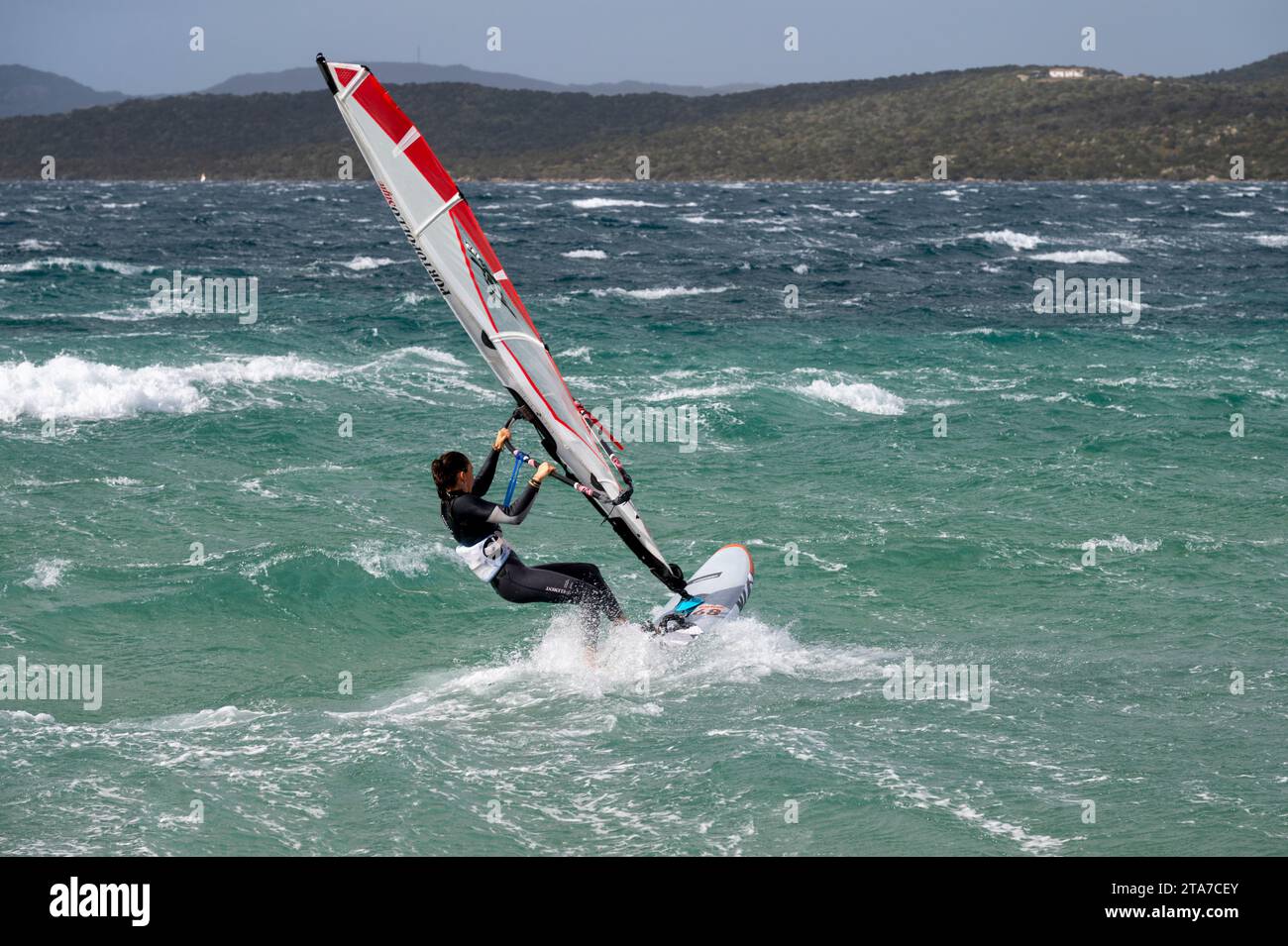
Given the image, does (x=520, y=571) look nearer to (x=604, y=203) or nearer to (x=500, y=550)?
(x=500, y=550)

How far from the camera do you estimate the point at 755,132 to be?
438 ft

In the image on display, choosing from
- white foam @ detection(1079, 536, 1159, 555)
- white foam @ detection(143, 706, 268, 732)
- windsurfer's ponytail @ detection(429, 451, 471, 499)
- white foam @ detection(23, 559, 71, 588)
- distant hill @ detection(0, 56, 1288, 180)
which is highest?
distant hill @ detection(0, 56, 1288, 180)

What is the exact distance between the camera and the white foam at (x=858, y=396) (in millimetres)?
18828

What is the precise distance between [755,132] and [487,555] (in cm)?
13008

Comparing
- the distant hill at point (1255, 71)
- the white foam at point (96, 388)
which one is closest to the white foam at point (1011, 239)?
the white foam at point (96, 388)

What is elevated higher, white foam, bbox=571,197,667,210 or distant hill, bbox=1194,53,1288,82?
distant hill, bbox=1194,53,1288,82

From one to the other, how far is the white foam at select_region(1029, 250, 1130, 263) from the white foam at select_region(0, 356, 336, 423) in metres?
30.3

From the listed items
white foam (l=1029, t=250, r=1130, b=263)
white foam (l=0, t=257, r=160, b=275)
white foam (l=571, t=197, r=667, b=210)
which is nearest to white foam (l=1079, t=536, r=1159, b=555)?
white foam (l=0, t=257, r=160, b=275)

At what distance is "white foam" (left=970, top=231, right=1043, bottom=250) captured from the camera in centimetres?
4800

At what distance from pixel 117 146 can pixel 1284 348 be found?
14395 cm

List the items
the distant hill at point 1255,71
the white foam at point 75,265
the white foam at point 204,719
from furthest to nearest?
1. the distant hill at point 1255,71
2. the white foam at point 75,265
3. the white foam at point 204,719

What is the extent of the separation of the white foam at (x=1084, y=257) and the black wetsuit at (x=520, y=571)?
3681 cm

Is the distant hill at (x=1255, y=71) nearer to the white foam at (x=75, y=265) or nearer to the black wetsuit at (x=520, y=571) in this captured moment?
the white foam at (x=75, y=265)

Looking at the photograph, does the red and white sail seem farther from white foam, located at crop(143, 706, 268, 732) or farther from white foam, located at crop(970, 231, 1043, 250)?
white foam, located at crop(970, 231, 1043, 250)
